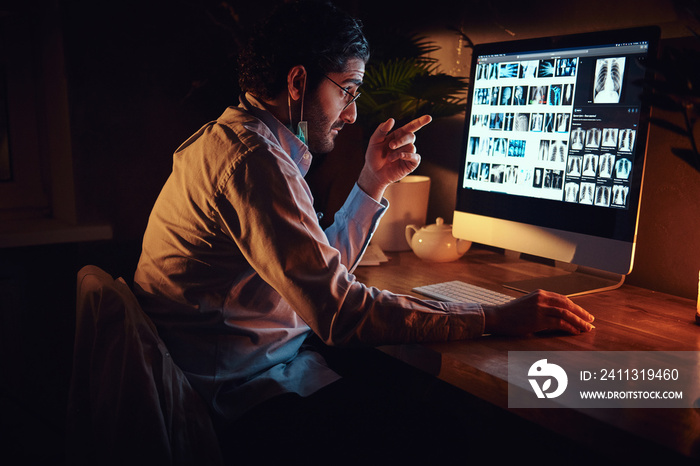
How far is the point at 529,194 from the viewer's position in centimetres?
143

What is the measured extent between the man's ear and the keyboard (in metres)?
0.55

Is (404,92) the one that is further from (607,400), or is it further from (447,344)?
(607,400)

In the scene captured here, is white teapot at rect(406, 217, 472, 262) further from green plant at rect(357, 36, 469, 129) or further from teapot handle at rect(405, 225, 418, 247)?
green plant at rect(357, 36, 469, 129)

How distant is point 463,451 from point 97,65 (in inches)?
64.7

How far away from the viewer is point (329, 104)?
4.40ft

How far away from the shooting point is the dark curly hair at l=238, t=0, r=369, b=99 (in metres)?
1.27

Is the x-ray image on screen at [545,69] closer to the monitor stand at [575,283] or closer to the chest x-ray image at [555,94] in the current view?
the chest x-ray image at [555,94]

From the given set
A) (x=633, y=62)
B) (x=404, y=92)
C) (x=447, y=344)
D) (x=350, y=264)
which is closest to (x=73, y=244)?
(x=350, y=264)

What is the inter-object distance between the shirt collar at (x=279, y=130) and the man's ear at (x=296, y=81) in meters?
0.08

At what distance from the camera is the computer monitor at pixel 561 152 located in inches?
48.7

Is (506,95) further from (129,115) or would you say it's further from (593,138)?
(129,115)

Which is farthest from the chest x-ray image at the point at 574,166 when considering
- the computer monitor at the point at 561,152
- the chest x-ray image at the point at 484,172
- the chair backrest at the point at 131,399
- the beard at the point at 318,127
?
the chair backrest at the point at 131,399

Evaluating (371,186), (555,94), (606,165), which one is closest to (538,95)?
(555,94)

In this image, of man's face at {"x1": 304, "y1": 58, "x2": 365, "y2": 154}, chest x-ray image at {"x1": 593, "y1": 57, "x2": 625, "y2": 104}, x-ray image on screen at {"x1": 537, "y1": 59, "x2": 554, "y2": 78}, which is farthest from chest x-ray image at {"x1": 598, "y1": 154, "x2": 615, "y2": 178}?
man's face at {"x1": 304, "y1": 58, "x2": 365, "y2": 154}
